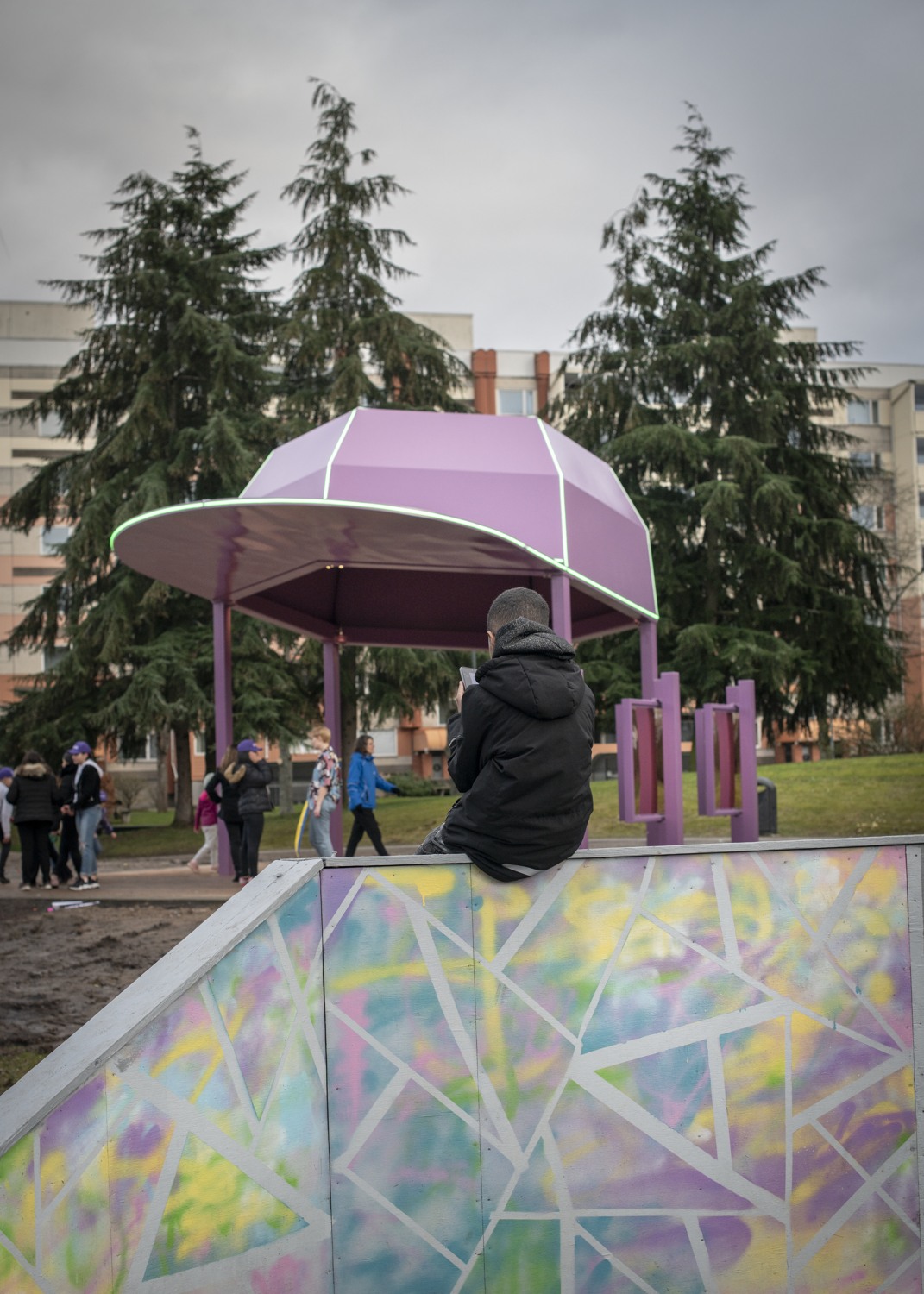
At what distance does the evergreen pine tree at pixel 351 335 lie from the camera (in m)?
26.8

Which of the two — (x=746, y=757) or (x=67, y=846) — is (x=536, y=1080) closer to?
(x=746, y=757)

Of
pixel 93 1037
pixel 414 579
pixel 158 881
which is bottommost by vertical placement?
pixel 158 881

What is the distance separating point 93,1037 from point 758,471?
91.9 feet

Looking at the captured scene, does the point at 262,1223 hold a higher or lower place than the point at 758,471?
lower

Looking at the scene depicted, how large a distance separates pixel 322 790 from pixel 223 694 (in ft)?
9.07

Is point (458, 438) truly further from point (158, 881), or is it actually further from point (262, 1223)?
point (262, 1223)

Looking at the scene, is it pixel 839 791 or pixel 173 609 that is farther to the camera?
pixel 173 609

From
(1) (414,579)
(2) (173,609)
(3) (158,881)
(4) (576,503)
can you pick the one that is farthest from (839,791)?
(2) (173,609)

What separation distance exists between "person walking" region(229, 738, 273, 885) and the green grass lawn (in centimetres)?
607

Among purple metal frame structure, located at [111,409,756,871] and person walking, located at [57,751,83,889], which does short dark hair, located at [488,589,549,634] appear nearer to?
purple metal frame structure, located at [111,409,756,871]

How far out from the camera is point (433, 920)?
365cm

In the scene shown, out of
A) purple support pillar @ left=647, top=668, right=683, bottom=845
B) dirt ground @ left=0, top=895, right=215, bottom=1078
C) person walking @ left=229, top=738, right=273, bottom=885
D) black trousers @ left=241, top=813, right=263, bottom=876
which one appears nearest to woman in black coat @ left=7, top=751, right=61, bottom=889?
dirt ground @ left=0, top=895, right=215, bottom=1078

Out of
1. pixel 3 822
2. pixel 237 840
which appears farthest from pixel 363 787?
pixel 3 822

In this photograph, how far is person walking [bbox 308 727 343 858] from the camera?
13.2 meters
